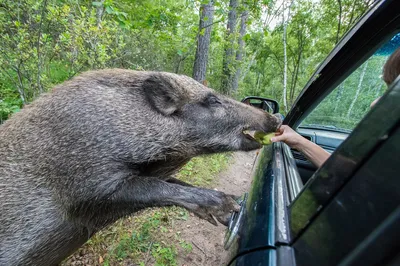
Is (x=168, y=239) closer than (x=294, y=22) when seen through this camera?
Yes

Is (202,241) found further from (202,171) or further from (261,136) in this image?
(202,171)

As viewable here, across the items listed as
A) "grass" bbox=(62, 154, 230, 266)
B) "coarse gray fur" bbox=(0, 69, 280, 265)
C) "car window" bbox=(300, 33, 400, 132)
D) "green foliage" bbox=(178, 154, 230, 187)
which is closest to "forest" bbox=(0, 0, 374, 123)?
"green foliage" bbox=(178, 154, 230, 187)

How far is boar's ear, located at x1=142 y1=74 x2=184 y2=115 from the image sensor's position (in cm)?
229

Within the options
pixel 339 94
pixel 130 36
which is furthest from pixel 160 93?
pixel 130 36

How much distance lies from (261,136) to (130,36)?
24.4 feet

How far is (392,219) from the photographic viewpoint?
473 mm

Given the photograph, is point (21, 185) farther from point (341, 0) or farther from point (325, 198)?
point (341, 0)

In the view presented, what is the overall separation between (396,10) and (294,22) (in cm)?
1112

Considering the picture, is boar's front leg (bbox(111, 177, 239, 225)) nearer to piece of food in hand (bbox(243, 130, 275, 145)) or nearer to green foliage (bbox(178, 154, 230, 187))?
piece of food in hand (bbox(243, 130, 275, 145))

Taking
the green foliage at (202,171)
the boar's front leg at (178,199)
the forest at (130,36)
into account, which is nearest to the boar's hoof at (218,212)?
the boar's front leg at (178,199)

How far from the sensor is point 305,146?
1.85 m

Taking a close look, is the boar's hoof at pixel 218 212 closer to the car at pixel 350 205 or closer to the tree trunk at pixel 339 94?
the car at pixel 350 205

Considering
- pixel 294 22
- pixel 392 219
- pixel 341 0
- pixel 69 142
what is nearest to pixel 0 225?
pixel 69 142

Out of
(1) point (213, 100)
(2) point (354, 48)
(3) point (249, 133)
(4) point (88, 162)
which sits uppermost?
(2) point (354, 48)
